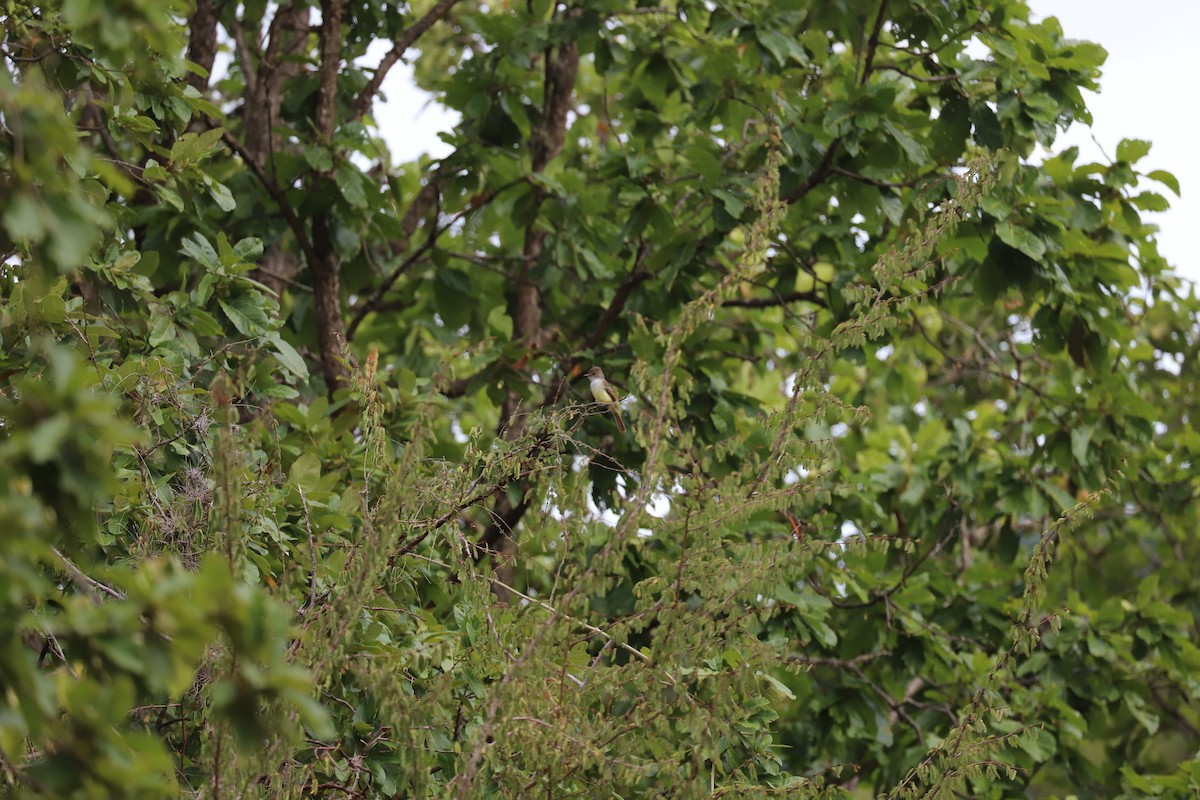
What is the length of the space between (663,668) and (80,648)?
1.17 metres

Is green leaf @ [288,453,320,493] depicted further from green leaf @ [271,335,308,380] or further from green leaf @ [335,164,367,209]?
green leaf @ [335,164,367,209]

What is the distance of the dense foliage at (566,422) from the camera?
223 centimetres

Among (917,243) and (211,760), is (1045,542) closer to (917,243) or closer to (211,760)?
(917,243)

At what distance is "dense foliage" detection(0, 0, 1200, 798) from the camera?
A: 2.23 meters

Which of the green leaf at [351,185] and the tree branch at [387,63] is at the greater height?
the tree branch at [387,63]

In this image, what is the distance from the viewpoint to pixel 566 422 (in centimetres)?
385

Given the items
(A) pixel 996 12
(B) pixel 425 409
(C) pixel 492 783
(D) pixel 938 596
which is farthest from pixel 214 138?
(D) pixel 938 596

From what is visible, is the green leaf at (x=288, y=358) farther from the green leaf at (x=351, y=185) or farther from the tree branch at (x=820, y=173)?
the tree branch at (x=820, y=173)

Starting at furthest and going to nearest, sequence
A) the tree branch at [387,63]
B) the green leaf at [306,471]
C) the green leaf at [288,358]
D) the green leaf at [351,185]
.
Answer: the tree branch at [387,63] < the green leaf at [351,185] < the green leaf at [288,358] < the green leaf at [306,471]

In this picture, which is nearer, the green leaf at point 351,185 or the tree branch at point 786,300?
the green leaf at point 351,185

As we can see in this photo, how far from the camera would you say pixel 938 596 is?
18.7 feet

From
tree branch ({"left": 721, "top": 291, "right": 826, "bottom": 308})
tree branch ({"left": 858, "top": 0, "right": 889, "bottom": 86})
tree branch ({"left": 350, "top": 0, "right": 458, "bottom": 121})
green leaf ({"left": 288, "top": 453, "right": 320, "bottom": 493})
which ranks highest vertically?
tree branch ({"left": 350, "top": 0, "right": 458, "bottom": 121})

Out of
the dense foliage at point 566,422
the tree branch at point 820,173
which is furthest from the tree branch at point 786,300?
the tree branch at point 820,173

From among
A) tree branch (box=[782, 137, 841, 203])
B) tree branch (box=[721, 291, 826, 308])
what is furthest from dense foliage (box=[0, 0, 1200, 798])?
tree branch (box=[721, 291, 826, 308])
